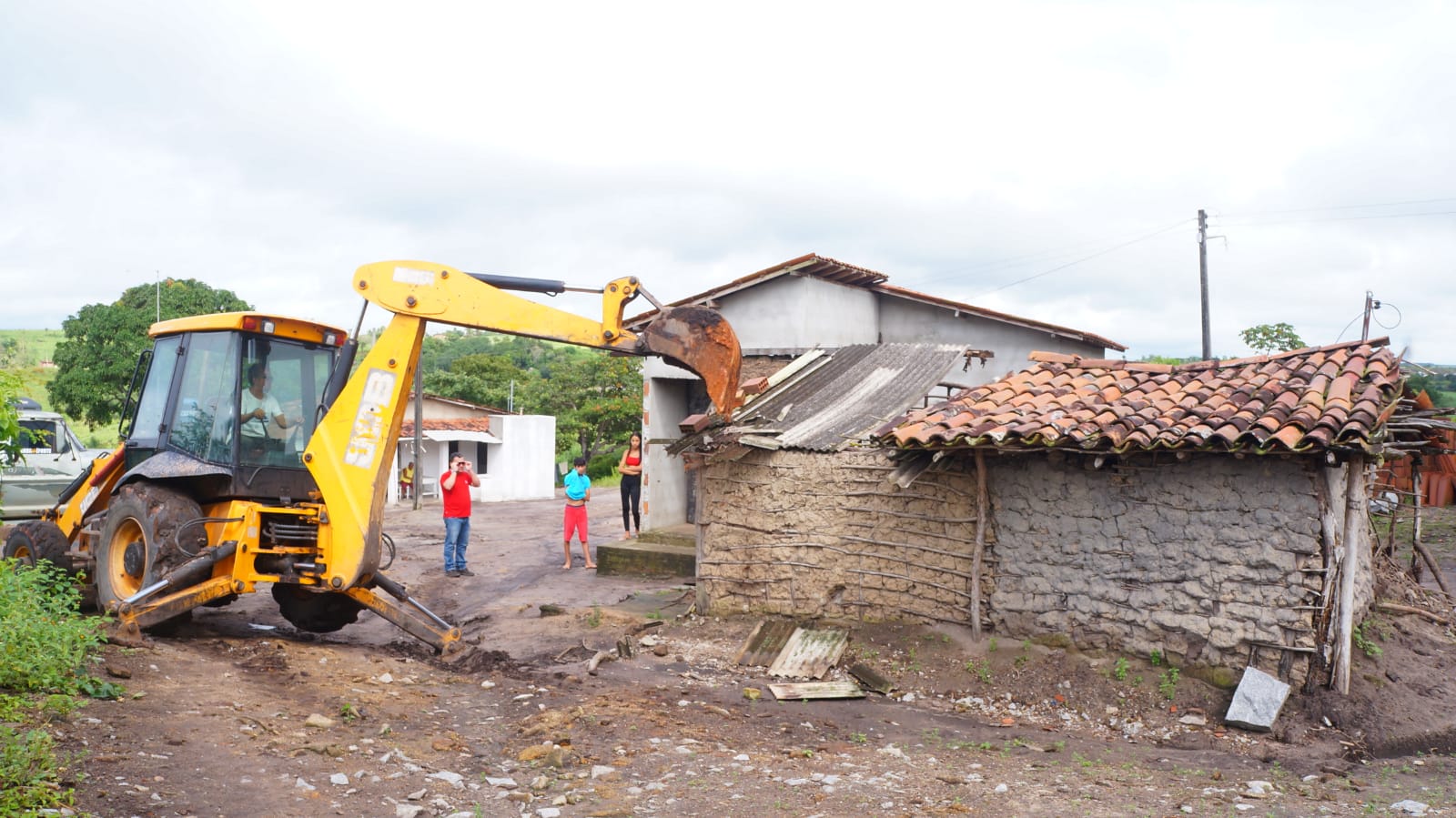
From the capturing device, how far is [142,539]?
8711 millimetres

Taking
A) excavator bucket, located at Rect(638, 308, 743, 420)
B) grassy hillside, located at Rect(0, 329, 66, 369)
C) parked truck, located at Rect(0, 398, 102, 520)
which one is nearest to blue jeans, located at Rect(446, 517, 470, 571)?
parked truck, located at Rect(0, 398, 102, 520)

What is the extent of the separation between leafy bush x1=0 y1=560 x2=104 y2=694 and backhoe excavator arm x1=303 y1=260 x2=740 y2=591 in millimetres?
2094

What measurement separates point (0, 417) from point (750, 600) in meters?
6.61

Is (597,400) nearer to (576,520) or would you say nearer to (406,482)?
(406,482)

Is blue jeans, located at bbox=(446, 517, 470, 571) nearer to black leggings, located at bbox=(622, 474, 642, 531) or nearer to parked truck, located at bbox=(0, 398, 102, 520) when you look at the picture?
black leggings, located at bbox=(622, 474, 642, 531)

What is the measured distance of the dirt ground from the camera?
5637 millimetres

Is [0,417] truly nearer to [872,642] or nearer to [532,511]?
[872,642]

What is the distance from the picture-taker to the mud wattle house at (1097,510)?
7.72 meters

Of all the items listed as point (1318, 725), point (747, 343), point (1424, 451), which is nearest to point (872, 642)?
point (1318, 725)

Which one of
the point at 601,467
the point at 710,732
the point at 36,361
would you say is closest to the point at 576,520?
the point at 710,732

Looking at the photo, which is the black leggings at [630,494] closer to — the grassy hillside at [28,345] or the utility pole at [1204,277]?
the utility pole at [1204,277]

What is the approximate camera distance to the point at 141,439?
9102 millimetres

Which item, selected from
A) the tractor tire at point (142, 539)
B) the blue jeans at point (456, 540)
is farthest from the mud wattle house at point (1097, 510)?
the blue jeans at point (456, 540)

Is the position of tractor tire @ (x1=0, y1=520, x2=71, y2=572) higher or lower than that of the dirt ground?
higher
